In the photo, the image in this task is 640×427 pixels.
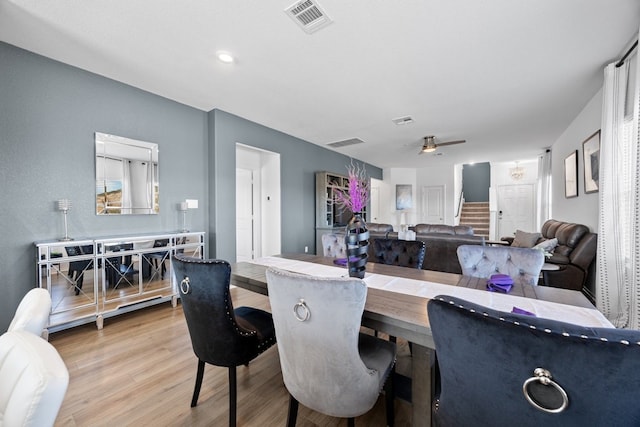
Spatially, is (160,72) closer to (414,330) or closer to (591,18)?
(414,330)

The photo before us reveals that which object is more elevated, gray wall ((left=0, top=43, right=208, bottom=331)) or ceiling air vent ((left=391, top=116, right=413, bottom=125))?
ceiling air vent ((left=391, top=116, right=413, bottom=125))

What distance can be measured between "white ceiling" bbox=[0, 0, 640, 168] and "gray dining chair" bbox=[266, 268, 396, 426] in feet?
6.46

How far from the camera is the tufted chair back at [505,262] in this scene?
1.69 metres

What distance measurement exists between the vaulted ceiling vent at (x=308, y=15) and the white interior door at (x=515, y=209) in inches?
357

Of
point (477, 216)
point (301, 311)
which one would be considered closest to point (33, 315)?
point (301, 311)

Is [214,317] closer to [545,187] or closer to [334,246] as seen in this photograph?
[334,246]

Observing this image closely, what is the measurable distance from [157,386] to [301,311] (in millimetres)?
1543

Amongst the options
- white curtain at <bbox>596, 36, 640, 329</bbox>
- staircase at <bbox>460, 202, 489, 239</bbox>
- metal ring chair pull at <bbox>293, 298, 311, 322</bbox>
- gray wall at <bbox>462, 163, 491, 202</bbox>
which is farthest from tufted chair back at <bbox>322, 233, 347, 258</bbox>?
gray wall at <bbox>462, 163, 491, 202</bbox>

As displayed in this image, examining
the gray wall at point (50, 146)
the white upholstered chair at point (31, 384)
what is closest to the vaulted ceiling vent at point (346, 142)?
the gray wall at point (50, 146)

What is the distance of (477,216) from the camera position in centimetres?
952

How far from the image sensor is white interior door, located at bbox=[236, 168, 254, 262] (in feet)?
17.2

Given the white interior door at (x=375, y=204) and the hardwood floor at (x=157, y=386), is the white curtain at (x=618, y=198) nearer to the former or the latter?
the hardwood floor at (x=157, y=386)

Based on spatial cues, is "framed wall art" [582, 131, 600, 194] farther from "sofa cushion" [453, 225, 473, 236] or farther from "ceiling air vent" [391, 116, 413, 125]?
"ceiling air vent" [391, 116, 413, 125]

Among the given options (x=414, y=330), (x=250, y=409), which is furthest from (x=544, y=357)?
(x=250, y=409)
